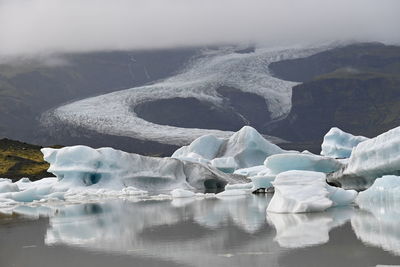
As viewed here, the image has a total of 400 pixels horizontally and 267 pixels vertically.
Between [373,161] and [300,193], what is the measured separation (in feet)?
18.9

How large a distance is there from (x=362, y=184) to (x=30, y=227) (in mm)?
12406

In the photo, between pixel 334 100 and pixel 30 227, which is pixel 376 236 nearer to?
pixel 30 227

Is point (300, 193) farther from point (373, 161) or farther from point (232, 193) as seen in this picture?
point (232, 193)

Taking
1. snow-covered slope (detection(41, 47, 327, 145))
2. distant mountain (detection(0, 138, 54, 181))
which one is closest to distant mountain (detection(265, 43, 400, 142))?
snow-covered slope (detection(41, 47, 327, 145))

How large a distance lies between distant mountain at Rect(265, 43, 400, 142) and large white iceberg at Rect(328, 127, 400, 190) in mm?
90157

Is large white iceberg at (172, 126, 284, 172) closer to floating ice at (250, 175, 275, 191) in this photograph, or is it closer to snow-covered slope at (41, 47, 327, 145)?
floating ice at (250, 175, 275, 191)

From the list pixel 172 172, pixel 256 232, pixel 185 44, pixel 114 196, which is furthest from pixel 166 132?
pixel 185 44

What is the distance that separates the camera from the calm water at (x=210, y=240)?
8.48m

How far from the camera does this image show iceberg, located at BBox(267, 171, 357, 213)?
14.4 m

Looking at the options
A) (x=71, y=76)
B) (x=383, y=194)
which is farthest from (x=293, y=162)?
(x=71, y=76)

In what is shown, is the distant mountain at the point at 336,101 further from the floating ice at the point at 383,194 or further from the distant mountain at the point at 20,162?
the floating ice at the point at 383,194

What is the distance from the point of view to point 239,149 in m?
42.5

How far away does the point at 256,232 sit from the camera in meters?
11.3

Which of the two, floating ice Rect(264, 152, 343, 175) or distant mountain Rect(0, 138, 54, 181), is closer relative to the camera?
floating ice Rect(264, 152, 343, 175)
